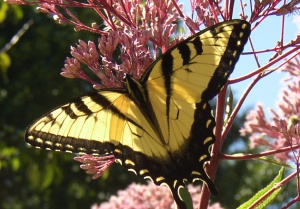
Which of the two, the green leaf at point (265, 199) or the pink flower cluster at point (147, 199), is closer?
the green leaf at point (265, 199)

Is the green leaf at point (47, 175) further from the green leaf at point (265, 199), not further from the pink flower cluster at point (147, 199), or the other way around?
the green leaf at point (265, 199)

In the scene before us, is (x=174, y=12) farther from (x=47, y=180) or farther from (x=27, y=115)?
(x=27, y=115)

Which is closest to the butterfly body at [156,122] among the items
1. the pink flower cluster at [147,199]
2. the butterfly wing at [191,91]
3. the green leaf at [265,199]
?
the butterfly wing at [191,91]

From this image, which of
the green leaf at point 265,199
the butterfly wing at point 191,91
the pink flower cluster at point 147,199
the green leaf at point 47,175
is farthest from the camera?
the green leaf at point 47,175

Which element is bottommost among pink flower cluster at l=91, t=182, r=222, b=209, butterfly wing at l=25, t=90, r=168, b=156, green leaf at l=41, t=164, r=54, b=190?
green leaf at l=41, t=164, r=54, b=190

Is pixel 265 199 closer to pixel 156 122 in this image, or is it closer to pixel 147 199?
pixel 156 122

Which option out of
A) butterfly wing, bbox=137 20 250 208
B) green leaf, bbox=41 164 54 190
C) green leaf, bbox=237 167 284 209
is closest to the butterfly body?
butterfly wing, bbox=137 20 250 208

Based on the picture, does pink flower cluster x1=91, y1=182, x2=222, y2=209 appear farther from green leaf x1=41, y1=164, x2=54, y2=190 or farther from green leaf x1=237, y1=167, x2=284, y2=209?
green leaf x1=41, y1=164, x2=54, y2=190

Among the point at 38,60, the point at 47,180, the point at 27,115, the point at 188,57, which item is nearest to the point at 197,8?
the point at 188,57
